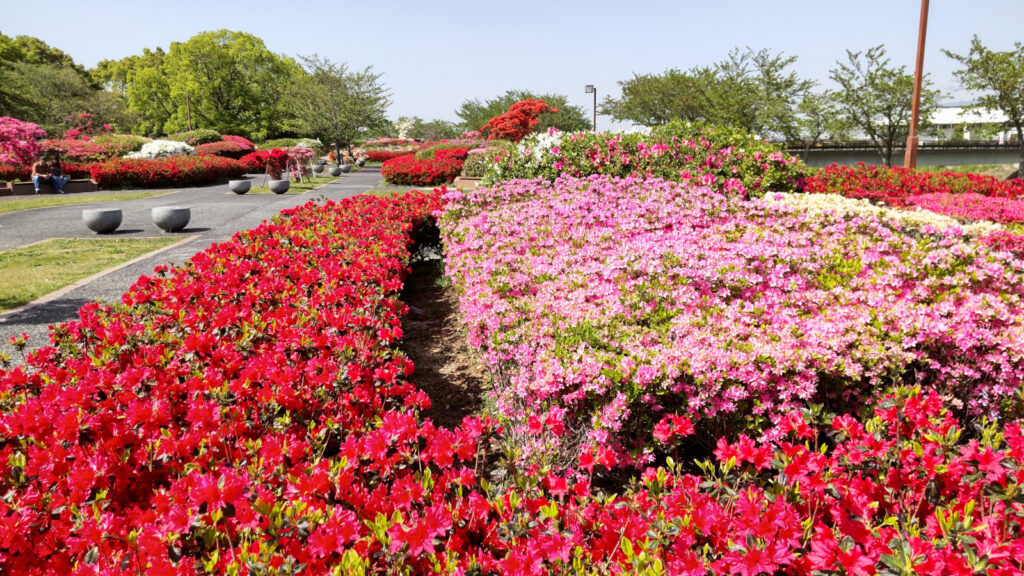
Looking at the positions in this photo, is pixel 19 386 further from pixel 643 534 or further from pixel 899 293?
pixel 899 293

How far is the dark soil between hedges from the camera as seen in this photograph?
13.3ft

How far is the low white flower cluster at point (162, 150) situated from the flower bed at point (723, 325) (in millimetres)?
31299

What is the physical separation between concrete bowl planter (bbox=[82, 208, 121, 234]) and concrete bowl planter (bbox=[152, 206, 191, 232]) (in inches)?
31.3

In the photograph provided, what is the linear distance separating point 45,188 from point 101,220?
536 inches

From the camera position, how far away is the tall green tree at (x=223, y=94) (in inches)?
2058

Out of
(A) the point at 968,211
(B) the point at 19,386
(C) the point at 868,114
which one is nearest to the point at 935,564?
(B) the point at 19,386

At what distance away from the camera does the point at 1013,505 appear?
1.72 metres

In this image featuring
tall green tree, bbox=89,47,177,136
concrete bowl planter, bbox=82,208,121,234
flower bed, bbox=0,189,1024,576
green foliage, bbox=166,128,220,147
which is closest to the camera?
flower bed, bbox=0,189,1024,576

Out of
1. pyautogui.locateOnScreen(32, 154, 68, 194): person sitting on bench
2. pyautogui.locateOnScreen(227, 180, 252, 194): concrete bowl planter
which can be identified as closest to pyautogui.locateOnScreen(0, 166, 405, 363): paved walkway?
pyautogui.locateOnScreen(227, 180, 252, 194): concrete bowl planter

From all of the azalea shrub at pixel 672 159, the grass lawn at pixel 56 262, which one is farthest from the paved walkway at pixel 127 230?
the azalea shrub at pixel 672 159

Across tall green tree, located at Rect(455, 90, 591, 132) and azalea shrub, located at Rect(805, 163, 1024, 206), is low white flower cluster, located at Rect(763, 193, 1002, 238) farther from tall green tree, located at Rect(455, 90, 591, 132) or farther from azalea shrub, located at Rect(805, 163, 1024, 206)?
tall green tree, located at Rect(455, 90, 591, 132)

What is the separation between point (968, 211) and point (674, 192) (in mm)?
5099

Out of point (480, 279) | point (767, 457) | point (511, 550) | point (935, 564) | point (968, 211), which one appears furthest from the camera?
point (968, 211)

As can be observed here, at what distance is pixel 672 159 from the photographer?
8.24m
